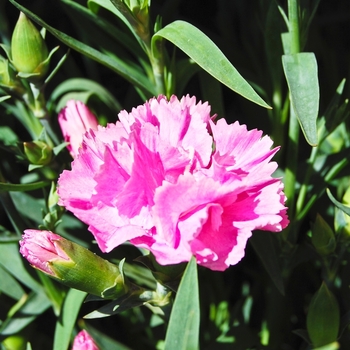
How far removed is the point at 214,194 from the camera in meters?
0.56

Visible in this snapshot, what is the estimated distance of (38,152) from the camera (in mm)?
815

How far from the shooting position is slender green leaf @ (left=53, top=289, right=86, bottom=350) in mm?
806

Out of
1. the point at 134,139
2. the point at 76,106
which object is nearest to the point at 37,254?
the point at 134,139

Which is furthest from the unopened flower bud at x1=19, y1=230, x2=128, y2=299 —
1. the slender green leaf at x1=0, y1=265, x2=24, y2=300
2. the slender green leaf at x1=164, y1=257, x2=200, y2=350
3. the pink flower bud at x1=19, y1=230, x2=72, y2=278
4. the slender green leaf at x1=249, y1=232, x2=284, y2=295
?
the slender green leaf at x1=0, y1=265, x2=24, y2=300

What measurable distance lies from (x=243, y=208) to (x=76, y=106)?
332 mm

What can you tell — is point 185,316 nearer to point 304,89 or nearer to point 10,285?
point 304,89

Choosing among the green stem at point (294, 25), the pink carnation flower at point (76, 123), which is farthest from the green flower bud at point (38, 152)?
the green stem at point (294, 25)

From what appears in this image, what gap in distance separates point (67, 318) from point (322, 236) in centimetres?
36

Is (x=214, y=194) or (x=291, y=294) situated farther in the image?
(x=291, y=294)

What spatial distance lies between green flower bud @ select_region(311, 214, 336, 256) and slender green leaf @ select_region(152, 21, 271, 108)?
0.71 feet

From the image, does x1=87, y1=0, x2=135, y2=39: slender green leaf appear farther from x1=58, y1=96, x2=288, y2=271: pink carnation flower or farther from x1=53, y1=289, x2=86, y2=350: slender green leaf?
x1=53, y1=289, x2=86, y2=350: slender green leaf

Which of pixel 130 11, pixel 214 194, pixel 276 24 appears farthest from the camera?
pixel 276 24

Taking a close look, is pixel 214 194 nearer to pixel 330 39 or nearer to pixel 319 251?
pixel 319 251

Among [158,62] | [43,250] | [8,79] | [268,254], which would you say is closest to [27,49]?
[8,79]
